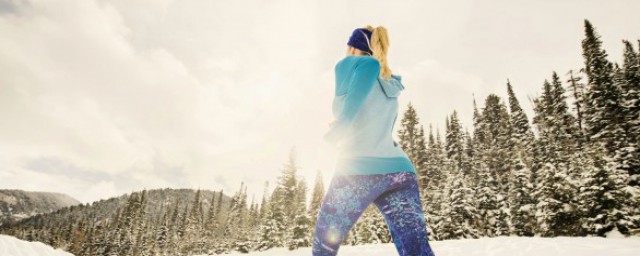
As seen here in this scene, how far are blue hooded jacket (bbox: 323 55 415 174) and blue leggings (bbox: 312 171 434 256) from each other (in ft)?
0.20

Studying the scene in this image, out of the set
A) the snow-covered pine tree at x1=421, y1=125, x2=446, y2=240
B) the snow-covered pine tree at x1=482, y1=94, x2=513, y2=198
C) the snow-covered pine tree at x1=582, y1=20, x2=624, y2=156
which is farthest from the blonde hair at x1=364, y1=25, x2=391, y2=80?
the snow-covered pine tree at x1=482, y1=94, x2=513, y2=198

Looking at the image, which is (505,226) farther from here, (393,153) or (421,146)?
(393,153)

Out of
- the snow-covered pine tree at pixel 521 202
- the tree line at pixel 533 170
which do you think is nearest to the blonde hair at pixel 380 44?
the tree line at pixel 533 170

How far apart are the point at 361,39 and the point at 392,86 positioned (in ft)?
1.34

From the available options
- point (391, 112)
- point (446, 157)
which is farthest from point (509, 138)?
point (391, 112)

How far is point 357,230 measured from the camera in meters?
36.3

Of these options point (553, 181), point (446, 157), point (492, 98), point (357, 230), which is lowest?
point (357, 230)

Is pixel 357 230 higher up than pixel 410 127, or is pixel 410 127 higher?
pixel 410 127

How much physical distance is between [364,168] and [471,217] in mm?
31403

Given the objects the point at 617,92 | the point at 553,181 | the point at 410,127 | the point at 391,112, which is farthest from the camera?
the point at 410,127

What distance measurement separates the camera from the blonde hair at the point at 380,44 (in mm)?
2162

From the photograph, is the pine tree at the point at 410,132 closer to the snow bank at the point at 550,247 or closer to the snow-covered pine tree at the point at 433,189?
the snow-covered pine tree at the point at 433,189

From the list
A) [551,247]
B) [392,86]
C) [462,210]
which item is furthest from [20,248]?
[462,210]

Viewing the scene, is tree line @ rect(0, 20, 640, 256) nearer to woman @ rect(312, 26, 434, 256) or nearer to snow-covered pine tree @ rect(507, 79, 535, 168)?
snow-covered pine tree @ rect(507, 79, 535, 168)
